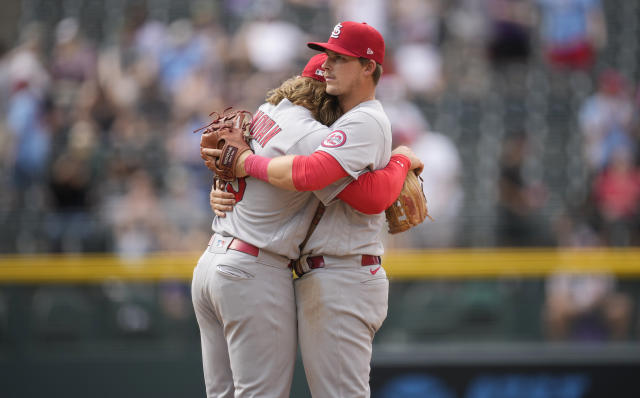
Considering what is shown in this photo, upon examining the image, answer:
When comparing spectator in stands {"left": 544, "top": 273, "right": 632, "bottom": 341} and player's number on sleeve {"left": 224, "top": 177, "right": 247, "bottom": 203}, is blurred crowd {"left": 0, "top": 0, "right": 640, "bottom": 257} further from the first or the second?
player's number on sleeve {"left": 224, "top": 177, "right": 247, "bottom": 203}

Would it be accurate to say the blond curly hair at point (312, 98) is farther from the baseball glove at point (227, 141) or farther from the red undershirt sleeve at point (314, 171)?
the red undershirt sleeve at point (314, 171)

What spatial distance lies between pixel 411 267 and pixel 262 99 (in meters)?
3.09

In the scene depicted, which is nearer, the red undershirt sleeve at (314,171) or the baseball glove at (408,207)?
the red undershirt sleeve at (314,171)

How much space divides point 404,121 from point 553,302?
2800 millimetres

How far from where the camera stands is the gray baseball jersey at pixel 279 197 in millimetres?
3268

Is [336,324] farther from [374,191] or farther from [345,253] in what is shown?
[374,191]

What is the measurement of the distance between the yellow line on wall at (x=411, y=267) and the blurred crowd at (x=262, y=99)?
1.28 feet

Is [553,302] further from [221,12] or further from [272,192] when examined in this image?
[221,12]

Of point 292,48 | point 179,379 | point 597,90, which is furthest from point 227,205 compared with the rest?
point 597,90

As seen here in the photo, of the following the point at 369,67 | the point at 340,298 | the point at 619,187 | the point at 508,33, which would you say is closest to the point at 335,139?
the point at 369,67

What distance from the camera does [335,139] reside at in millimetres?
3184

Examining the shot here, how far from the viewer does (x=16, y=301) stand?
5918 mm

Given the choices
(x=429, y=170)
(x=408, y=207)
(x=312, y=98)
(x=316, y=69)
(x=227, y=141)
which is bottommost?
(x=429, y=170)

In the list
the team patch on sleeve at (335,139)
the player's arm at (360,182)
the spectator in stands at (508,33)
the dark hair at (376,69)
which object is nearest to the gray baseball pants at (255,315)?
the player's arm at (360,182)
